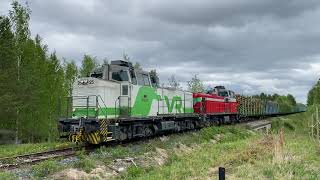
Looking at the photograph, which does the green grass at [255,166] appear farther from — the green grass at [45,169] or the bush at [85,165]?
the green grass at [45,169]

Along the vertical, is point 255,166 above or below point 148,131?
below

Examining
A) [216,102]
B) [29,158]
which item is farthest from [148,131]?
[216,102]

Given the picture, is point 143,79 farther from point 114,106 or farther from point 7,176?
point 7,176

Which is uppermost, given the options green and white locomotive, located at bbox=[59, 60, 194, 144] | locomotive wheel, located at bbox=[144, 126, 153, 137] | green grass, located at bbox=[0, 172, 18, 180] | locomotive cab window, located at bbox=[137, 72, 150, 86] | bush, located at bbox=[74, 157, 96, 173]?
locomotive cab window, located at bbox=[137, 72, 150, 86]

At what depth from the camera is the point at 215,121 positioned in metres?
34.0

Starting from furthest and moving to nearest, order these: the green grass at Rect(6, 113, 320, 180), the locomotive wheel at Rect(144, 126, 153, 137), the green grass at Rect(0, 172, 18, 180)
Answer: the locomotive wheel at Rect(144, 126, 153, 137), the green grass at Rect(0, 172, 18, 180), the green grass at Rect(6, 113, 320, 180)

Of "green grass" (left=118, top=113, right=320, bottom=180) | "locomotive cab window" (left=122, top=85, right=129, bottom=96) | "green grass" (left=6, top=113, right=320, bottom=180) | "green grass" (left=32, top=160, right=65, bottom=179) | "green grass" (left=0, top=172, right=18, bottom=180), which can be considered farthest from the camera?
"locomotive cab window" (left=122, top=85, right=129, bottom=96)

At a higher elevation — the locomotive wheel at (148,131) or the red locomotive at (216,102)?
the red locomotive at (216,102)

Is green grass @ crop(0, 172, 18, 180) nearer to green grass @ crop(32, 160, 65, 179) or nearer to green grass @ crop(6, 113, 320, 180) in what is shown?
green grass @ crop(6, 113, 320, 180)

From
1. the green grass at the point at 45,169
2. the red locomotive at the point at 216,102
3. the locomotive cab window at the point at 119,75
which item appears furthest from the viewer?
the red locomotive at the point at 216,102

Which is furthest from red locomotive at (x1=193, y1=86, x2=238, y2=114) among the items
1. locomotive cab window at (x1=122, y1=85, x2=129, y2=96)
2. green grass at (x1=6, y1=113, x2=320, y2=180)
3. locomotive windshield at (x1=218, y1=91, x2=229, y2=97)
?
green grass at (x1=6, y1=113, x2=320, y2=180)

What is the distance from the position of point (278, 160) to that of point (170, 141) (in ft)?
32.6

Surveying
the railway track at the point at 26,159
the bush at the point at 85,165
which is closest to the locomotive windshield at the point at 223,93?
the railway track at the point at 26,159

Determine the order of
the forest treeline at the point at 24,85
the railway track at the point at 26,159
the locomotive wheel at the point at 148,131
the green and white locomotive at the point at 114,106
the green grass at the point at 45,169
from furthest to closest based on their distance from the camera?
the forest treeline at the point at 24,85, the locomotive wheel at the point at 148,131, the green and white locomotive at the point at 114,106, the railway track at the point at 26,159, the green grass at the point at 45,169
